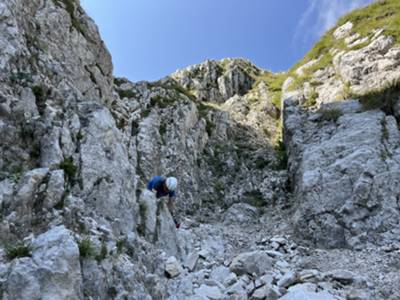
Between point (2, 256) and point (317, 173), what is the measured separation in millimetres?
15456

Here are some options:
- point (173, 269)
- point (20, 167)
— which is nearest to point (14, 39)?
point (20, 167)

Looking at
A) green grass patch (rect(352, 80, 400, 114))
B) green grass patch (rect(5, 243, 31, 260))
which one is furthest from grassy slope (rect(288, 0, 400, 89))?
green grass patch (rect(5, 243, 31, 260))

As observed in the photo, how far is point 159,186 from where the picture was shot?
53.5ft

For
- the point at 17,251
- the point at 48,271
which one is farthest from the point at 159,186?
the point at 48,271

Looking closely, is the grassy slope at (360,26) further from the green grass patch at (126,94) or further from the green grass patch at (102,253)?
the green grass patch at (102,253)

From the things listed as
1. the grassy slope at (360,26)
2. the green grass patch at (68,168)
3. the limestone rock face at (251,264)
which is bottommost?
the limestone rock face at (251,264)

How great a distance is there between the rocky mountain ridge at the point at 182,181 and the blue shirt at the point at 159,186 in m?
0.79

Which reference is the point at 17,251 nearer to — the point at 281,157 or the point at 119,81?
the point at 281,157

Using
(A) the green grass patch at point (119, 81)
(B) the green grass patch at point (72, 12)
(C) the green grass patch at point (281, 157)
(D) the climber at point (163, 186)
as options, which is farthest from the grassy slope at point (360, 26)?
(D) the climber at point (163, 186)

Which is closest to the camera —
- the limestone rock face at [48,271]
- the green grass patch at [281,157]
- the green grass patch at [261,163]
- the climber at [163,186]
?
the limestone rock face at [48,271]

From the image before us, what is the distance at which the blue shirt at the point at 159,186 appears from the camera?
16172mm

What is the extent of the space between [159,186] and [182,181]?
711cm

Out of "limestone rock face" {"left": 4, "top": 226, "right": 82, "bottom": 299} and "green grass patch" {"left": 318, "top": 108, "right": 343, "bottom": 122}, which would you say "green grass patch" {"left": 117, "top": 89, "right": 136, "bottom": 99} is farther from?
"limestone rock face" {"left": 4, "top": 226, "right": 82, "bottom": 299}

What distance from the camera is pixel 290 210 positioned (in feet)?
66.4
